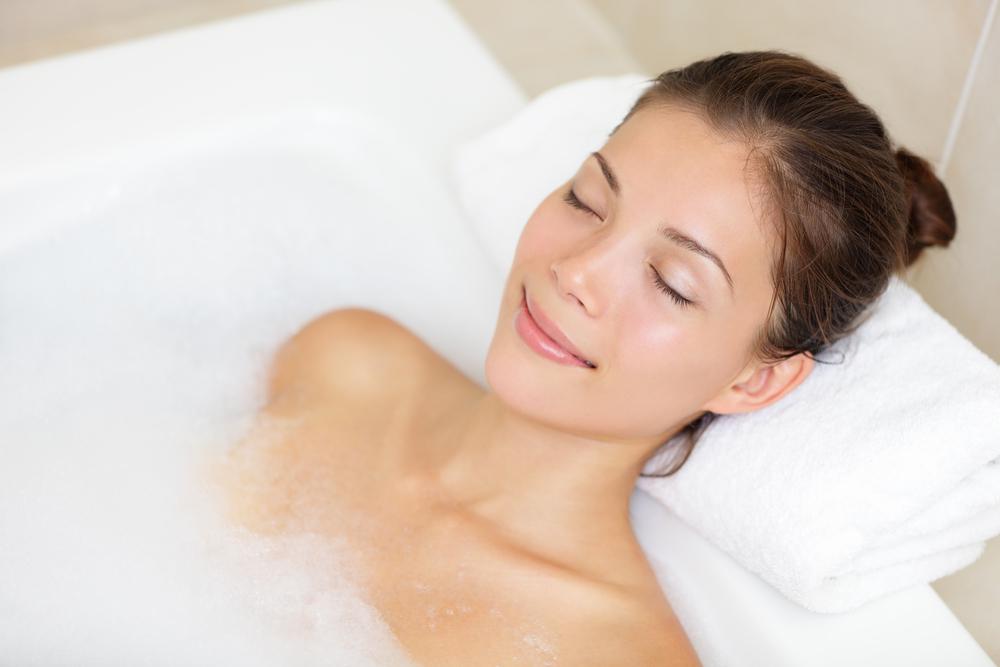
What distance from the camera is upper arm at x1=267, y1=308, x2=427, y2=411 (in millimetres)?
1398

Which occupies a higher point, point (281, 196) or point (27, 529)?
point (281, 196)

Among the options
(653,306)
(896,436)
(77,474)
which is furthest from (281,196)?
(896,436)

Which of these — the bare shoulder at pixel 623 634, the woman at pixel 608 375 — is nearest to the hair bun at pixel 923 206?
the woman at pixel 608 375

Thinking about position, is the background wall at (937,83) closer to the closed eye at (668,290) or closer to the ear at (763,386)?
the ear at (763,386)

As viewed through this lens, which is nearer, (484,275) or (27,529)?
(27,529)

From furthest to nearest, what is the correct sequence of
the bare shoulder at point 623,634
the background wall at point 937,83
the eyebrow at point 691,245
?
the background wall at point 937,83 < the bare shoulder at point 623,634 < the eyebrow at point 691,245

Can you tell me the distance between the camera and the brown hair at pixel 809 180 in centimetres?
106

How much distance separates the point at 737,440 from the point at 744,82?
0.36m

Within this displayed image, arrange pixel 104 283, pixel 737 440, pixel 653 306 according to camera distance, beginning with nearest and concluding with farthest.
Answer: pixel 653 306 → pixel 737 440 → pixel 104 283

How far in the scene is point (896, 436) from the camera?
1.12 metres

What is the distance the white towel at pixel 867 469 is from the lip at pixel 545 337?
22 centimetres

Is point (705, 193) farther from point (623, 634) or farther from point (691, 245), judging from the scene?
point (623, 634)

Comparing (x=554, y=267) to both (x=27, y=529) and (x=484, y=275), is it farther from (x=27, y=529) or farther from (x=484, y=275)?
(x=27, y=529)

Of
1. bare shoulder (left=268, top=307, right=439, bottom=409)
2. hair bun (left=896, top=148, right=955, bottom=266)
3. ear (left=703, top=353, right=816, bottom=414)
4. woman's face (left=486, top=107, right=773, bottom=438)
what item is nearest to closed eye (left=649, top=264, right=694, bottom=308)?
woman's face (left=486, top=107, right=773, bottom=438)
